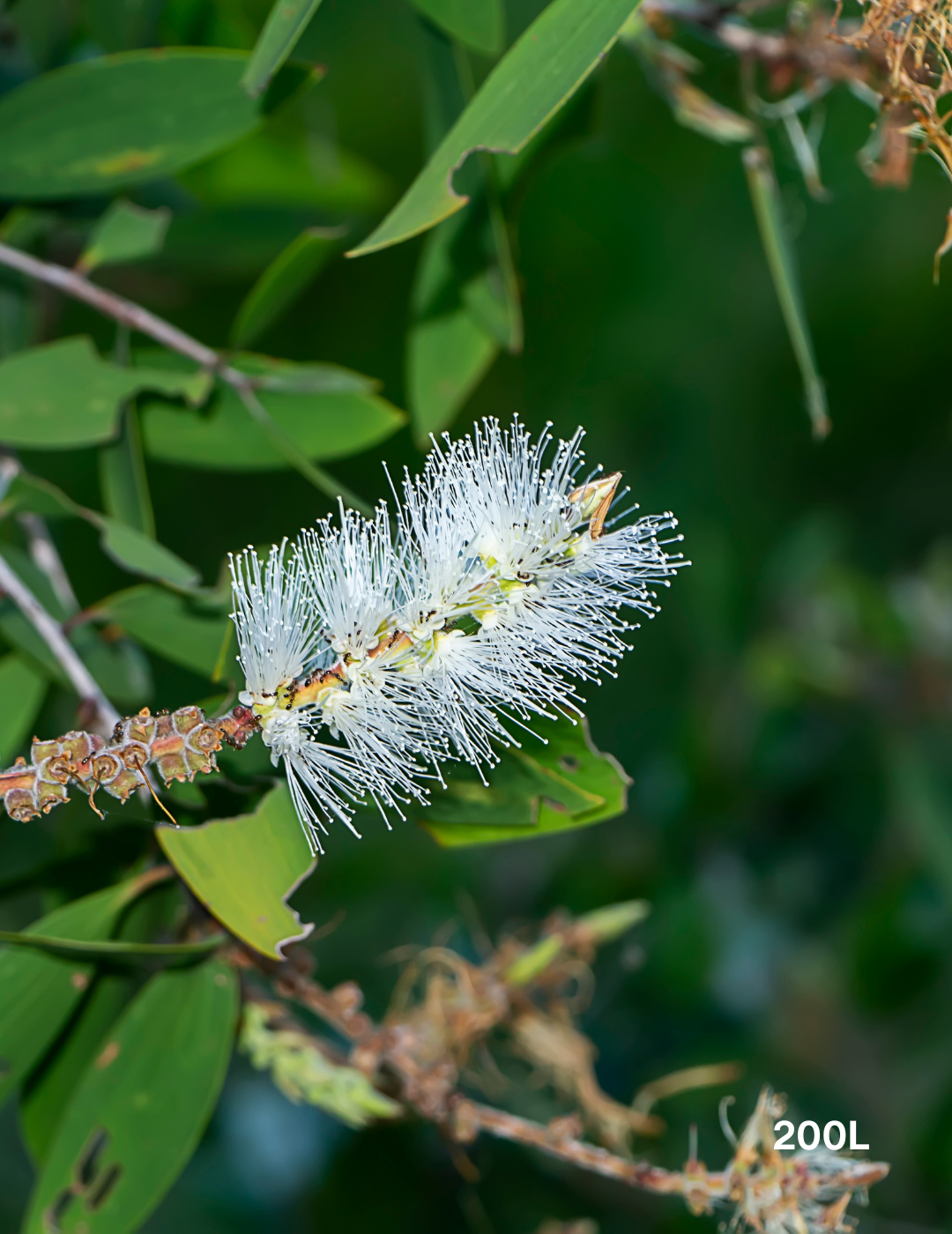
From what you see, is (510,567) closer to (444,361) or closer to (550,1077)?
(444,361)

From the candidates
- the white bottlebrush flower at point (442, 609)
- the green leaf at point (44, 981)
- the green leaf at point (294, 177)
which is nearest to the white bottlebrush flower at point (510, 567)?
the white bottlebrush flower at point (442, 609)

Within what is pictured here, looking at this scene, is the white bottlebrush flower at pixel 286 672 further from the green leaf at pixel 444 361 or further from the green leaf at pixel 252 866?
the green leaf at pixel 444 361

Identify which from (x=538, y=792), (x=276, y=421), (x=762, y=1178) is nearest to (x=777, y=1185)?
(x=762, y=1178)

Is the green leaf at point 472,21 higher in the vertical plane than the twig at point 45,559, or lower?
higher

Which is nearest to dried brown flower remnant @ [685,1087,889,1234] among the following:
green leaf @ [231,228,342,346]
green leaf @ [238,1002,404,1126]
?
green leaf @ [238,1002,404,1126]

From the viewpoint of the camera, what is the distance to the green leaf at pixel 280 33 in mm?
703

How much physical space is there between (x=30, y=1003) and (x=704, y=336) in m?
2.31

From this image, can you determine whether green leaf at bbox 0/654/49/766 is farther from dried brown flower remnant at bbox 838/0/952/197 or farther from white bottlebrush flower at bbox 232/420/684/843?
dried brown flower remnant at bbox 838/0/952/197

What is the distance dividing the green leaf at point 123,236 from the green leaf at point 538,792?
2.10 feet

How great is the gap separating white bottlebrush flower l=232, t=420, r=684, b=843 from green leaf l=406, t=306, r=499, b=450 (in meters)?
0.34

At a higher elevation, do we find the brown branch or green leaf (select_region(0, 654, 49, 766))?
green leaf (select_region(0, 654, 49, 766))

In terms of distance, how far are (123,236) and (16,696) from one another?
46 centimetres

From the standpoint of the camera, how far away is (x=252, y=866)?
725mm

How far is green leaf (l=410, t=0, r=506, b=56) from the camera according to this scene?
904mm
